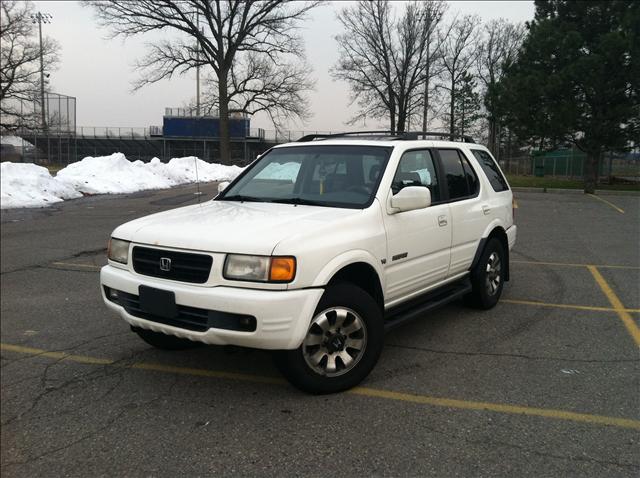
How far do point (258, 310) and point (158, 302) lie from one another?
69 centimetres

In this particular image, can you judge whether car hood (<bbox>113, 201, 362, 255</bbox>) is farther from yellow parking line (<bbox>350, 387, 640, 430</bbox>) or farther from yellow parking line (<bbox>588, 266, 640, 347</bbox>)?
yellow parking line (<bbox>588, 266, 640, 347</bbox>)

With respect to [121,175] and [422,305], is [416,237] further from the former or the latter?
[121,175]

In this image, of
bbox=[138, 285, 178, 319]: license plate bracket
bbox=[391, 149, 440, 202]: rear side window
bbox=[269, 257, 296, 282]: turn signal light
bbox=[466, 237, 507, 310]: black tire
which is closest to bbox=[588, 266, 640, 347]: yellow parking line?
bbox=[466, 237, 507, 310]: black tire

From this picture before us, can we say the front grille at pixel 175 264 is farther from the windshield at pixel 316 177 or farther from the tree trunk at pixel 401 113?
the tree trunk at pixel 401 113

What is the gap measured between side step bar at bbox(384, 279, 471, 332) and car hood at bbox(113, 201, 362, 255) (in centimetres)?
90

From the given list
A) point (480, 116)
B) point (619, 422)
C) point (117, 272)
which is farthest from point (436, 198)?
point (480, 116)

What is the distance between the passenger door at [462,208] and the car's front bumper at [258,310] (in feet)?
6.77

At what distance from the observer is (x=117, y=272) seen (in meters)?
3.64

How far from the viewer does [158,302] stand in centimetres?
332

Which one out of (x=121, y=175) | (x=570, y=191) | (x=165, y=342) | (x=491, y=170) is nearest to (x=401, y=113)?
(x=570, y=191)

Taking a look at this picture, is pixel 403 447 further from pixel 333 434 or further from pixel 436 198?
pixel 436 198

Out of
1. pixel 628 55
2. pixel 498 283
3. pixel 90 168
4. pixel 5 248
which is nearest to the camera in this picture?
pixel 5 248

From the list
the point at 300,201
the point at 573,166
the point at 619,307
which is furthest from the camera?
the point at 573,166

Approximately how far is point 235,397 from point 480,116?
5051cm
